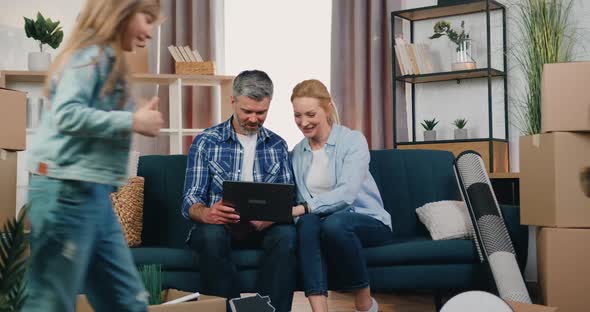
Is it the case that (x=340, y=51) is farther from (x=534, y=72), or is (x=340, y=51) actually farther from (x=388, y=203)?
(x=388, y=203)

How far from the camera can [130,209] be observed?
304 cm

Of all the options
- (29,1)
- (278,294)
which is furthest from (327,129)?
(29,1)

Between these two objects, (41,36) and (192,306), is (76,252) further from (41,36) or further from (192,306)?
(41,36)

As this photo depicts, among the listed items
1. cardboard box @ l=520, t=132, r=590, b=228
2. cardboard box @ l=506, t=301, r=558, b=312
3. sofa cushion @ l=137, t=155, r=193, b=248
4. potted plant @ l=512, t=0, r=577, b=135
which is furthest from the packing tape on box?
sofa cushion @ l=137, t=155, r=193, b=248

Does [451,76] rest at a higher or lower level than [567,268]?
higher

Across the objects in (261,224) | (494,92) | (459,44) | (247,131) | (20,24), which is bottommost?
(261,224)

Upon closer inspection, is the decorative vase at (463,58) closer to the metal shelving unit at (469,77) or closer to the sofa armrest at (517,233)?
the metal shelving unit at (469,77)

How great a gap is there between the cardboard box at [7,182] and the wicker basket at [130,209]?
56 centimetres

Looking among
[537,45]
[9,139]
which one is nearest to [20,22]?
[9,139]

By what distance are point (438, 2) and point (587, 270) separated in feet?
6.59

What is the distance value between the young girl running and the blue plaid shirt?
4.34 feet

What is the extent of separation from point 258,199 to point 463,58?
76.9 inches

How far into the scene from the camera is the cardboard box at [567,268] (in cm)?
286

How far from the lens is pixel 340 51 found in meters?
4.59
